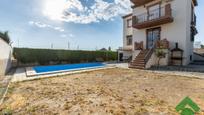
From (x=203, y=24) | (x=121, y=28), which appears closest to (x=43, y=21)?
(x=121, y=28)

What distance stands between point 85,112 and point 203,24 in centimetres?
2211

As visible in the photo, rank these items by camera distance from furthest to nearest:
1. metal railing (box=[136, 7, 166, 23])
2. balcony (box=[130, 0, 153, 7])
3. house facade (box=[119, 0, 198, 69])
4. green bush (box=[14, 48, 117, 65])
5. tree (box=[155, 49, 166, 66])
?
balcony (box=[130, 0, 153, 7]), green bush (box=[14, 48, 117, 65]), metal railing (box=[136, 7, 166, 23]), house facade (box=[119, 0, 198, 69]), tree (box=[155, 49, 166, 66])

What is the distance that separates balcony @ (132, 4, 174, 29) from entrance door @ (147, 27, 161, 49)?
716 mm

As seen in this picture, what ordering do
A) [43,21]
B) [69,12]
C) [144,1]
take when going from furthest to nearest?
[69,12] → [43,21] → [144,1]

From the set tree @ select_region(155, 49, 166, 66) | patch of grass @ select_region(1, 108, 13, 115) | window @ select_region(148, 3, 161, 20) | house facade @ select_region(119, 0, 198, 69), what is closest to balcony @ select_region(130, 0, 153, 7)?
house facade @ select_region(119, 0, 198, 69)

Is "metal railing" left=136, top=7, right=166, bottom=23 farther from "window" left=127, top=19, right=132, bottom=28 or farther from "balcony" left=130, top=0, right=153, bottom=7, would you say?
"window" left=127, top=19, right=132, bottom=28

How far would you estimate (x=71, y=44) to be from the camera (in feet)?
Answer: 81.1

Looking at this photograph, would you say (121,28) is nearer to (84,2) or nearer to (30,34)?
(84,2)

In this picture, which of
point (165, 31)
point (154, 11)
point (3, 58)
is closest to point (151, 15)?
point (154, 11)

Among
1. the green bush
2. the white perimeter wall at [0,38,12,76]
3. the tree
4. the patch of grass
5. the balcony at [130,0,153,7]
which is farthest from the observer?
the balcony at [130,0,153,7]

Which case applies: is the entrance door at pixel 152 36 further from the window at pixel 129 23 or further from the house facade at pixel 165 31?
the window at pixel 129 23

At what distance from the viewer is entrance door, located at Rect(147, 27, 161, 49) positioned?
15.6 metres

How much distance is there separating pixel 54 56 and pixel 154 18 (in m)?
13.5

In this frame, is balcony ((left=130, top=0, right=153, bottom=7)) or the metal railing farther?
balcony ((left=130, top=0, right=153, bottom=7))
